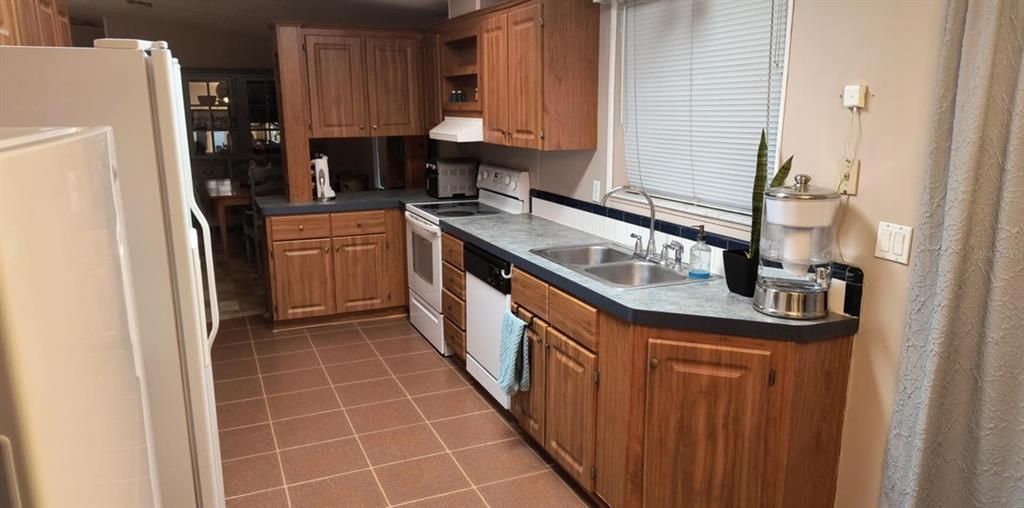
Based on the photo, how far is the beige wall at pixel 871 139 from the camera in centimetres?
191

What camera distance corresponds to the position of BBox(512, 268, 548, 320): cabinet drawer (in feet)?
9.24

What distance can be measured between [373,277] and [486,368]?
160 centimetres

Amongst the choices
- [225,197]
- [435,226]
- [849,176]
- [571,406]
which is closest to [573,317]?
[571,406]

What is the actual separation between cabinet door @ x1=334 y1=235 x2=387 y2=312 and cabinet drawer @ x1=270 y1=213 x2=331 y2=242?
13 cm

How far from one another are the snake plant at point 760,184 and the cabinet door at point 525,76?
1392 mm

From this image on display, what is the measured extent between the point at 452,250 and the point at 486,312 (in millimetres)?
570

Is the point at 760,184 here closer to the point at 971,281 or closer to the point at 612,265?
the point at 971,281

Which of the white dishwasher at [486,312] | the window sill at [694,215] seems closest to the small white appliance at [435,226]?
the white dishwasher at [486,312]

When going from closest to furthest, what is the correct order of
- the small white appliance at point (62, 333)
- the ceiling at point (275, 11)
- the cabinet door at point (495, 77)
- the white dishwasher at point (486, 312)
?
the small white appliance at point (62, 333), the white dishwasher at point (486, 312), the cabinet door at point (495, 77), the ceiling at point (275, 11)

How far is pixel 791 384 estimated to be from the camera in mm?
2059

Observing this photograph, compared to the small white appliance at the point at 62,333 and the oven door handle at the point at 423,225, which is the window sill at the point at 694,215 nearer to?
the oven door handle at the point at 423,225

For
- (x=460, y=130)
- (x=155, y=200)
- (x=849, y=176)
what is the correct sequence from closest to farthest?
(x=155, y=200)
(x=849, y=176)
(x=460, y=130)

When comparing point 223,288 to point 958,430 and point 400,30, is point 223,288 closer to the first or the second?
point 400,30

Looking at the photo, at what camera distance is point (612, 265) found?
3.06m
